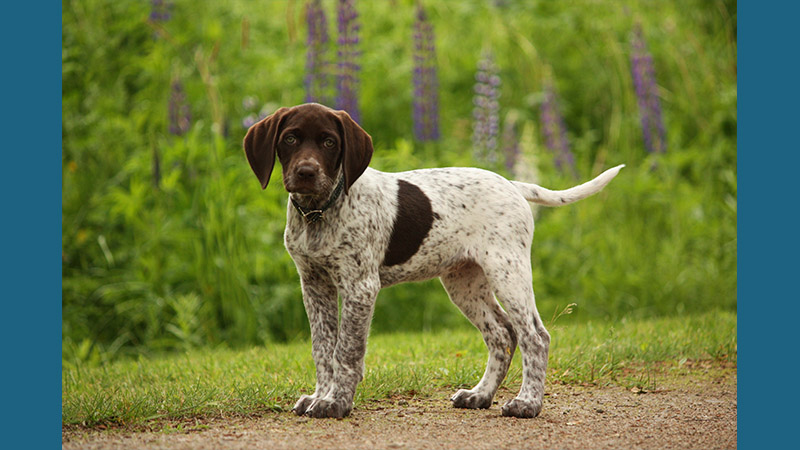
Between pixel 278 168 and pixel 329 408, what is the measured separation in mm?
4431

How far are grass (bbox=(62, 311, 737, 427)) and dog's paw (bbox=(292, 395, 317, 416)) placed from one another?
0.53ft

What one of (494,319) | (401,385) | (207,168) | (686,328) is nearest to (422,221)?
(494,319)

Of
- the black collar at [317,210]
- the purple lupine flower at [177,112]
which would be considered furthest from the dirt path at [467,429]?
the purple lupine flower at [177,112]

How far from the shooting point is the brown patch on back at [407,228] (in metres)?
5.02

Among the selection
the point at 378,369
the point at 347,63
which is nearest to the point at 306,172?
the point at 378,369

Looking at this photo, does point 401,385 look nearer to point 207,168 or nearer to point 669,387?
point 669,387

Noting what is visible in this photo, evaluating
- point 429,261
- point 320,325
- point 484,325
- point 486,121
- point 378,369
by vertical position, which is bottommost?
point 378,369

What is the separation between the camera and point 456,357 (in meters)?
6.80

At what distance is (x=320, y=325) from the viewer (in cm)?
506

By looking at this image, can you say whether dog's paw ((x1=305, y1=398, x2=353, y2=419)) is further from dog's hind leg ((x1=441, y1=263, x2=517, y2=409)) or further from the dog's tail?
the dog's tail

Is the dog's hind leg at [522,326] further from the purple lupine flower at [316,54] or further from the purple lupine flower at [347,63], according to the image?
the purple lupine flower at [316,54]

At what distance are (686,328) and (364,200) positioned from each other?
4153mm

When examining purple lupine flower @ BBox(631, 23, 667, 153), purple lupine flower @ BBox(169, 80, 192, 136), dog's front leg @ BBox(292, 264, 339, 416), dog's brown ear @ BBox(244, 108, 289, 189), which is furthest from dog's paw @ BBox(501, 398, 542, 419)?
purple lupine flower @ BBox(631, 23, 667, 153)

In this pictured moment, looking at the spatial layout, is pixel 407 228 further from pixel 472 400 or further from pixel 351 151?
pixel 472 400
